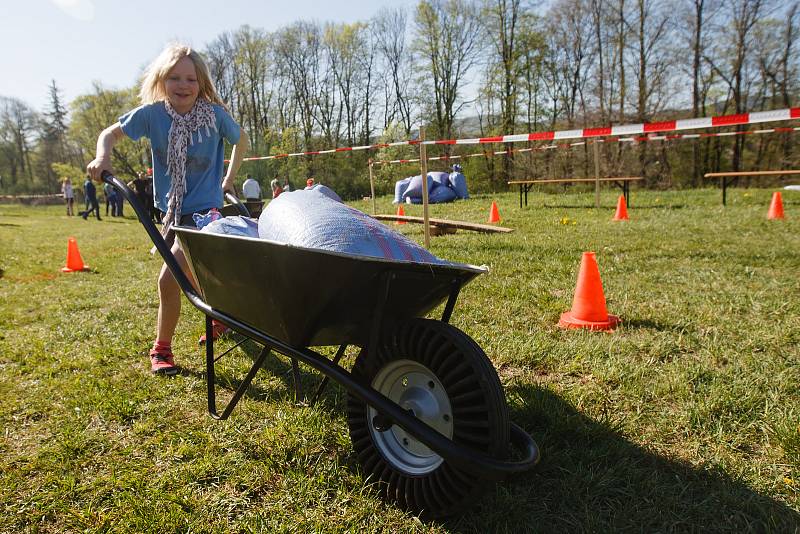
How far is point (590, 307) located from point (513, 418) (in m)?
1.40

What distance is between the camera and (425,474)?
1.52 meters

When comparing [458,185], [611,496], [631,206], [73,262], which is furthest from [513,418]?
[458,185]

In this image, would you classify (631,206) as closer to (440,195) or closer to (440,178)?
(440,195)

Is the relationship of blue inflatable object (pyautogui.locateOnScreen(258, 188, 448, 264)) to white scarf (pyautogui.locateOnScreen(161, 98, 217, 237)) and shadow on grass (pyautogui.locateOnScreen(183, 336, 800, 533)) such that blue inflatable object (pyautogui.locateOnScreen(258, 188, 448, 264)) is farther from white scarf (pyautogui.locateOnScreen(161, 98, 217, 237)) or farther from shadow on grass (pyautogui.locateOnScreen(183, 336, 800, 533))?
white scarf (pyautogui.locateOnScreen(161, 98, 217, 237))

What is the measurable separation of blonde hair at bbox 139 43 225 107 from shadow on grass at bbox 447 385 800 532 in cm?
254

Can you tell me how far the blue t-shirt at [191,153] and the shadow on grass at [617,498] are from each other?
216 cm

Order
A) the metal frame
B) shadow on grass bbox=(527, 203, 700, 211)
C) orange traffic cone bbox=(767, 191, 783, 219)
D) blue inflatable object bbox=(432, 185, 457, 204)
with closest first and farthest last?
the metal frame → orange traffic cone bbox=(767, 191, 783, 219) → shadow on grass bbox=(527, 203, 700, 211) → blue inflatable object bbox=(432, 185, 457, 204)

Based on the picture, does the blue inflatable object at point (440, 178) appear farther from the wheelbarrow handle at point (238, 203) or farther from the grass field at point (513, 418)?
the wheelbarrow handle at point (238, 203)

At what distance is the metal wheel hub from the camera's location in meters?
1.51

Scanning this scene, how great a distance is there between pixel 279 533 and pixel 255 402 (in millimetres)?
978

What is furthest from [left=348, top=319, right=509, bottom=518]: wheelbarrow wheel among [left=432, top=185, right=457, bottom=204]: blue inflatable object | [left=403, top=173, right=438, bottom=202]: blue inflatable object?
[left=403, top=173, right=438, bottom=202]: blue inflatable object

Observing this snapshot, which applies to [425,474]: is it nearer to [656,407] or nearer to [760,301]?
[656,407]

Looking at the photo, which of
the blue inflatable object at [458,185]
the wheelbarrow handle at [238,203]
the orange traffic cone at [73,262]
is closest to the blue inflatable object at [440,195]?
the blue inflatable object at [458,185]

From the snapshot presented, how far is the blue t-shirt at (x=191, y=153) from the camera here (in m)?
2.64
